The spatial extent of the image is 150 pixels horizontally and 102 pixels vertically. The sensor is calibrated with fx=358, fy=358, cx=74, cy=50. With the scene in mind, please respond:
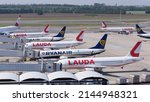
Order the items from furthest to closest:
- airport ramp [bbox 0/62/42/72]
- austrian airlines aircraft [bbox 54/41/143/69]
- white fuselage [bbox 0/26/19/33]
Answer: white fuselage [bbox 0/26/19/33]
austrian airlines aircraft [bbox 54/41/143/69]
airport ramp [bbox 0/62/42/72]

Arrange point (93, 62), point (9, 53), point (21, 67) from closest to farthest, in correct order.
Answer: point (21, 67) < point (93, 62) < point (9, 53)

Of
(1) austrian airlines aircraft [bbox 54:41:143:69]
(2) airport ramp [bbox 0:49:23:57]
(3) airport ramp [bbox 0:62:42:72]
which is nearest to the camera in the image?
(3) airport ramp [bbox 0:62:42:72]

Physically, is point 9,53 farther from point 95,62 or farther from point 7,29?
point 7,29

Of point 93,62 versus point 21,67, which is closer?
point 21,67

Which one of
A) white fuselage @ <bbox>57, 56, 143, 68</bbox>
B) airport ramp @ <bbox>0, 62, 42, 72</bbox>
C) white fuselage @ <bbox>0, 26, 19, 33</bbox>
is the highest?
airport ramp @ <bbox>0, 62, 42, 72</bbox>

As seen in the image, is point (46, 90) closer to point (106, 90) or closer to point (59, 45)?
point (106, 90)

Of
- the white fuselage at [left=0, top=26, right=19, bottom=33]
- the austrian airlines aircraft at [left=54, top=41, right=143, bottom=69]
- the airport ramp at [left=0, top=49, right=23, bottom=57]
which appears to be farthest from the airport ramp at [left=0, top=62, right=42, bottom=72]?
the white fuselage at [left=0, top=26, right=19, bottom=33]

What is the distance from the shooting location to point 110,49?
80.4 m

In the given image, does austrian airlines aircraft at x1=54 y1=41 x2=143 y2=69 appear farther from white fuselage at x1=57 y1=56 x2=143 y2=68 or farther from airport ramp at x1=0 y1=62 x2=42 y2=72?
airport ramp at x1=0 y1=62 x2=42 y2=72

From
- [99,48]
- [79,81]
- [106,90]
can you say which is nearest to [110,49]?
[99,48]

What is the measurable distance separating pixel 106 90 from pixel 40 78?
457 inches

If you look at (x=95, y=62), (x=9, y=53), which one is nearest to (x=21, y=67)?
(x=95, y=62)

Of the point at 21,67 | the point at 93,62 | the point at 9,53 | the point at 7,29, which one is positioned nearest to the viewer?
the point at 21,67

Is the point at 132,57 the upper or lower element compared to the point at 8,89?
lower
